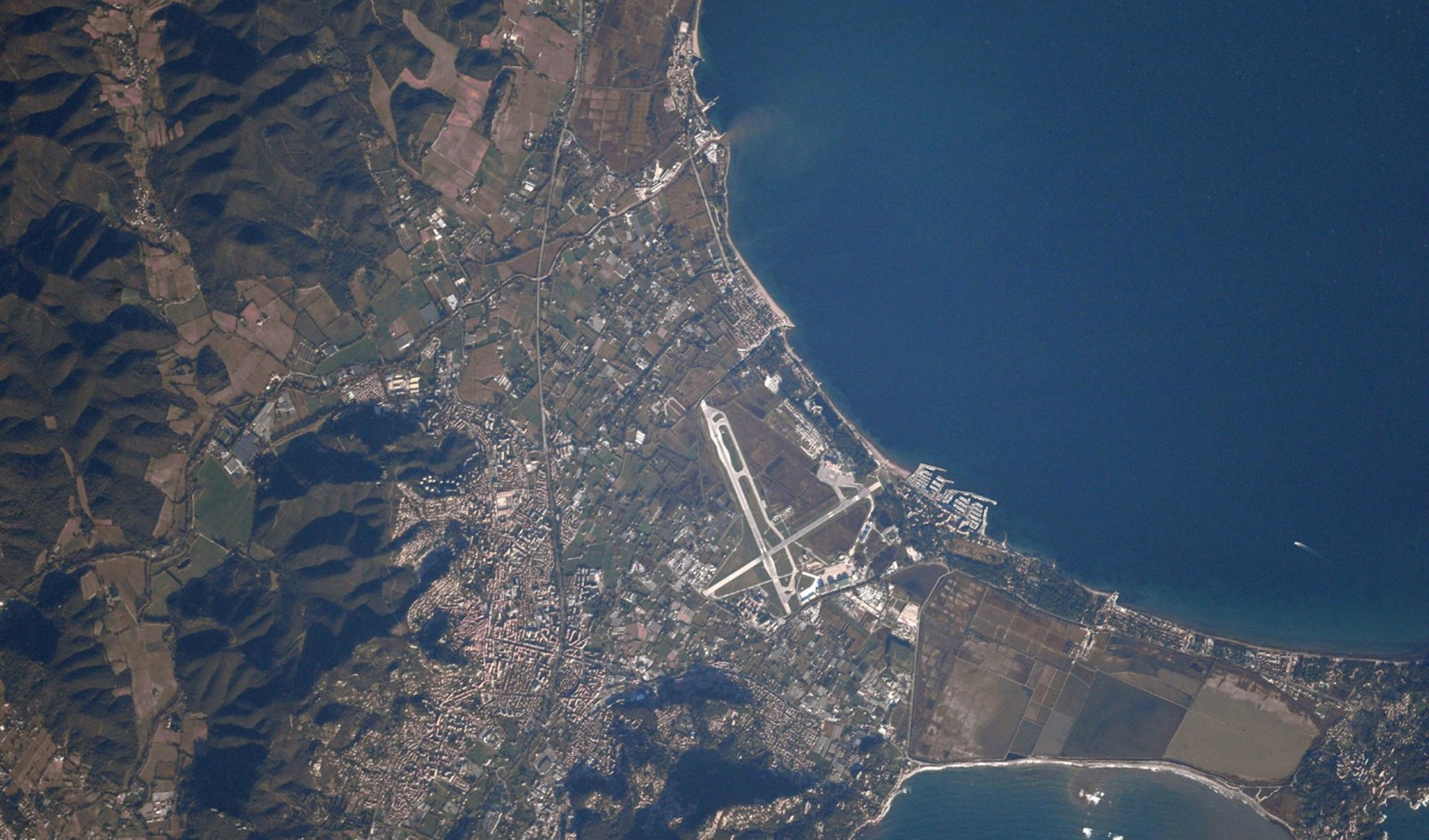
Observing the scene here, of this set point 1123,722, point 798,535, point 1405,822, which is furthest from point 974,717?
point 1405,822

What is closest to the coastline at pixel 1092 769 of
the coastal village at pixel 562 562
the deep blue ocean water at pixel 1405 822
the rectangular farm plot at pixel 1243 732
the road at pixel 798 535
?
the coastal village at pixel 562 562

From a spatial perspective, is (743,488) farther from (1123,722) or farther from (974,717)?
(1123,722)

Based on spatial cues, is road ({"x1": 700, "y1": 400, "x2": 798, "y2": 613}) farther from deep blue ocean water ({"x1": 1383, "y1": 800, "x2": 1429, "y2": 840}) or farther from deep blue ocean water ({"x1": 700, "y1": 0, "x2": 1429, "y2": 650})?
deep blue ocean water ({"x1": 1383, "y1": 800, "x2": 1429, "y2": 840})

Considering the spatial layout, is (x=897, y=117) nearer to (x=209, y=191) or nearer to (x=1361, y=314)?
(x=1361, y=314)

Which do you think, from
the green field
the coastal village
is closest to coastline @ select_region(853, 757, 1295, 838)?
the coastal village

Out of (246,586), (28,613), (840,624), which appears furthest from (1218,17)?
(28,613)

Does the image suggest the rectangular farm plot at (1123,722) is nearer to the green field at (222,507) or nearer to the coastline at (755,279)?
the coastline at (755,279)

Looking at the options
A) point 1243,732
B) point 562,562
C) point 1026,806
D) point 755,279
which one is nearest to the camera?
point 1243,732
